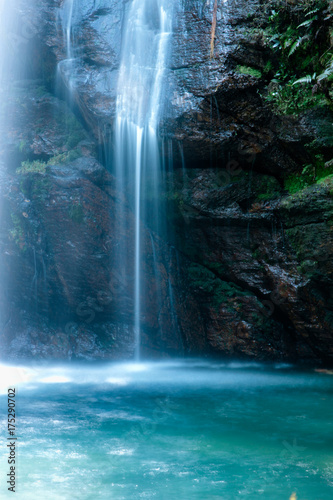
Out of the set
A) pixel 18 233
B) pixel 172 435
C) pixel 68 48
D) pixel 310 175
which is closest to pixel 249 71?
pixel 310 175

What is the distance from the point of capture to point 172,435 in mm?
5438

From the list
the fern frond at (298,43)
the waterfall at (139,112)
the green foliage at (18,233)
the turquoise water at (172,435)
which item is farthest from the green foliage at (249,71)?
the turquoise water at (172,435)

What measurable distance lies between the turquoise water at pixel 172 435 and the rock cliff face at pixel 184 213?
147cm

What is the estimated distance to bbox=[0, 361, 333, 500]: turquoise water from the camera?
4.13 meters

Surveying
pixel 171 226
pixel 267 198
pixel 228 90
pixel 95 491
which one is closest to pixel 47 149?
pixel 171 226

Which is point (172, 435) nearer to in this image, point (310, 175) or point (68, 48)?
point (310, 175)

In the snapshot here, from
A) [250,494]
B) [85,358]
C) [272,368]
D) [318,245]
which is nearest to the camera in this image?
[250,494]

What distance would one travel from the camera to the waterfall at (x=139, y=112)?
9539mm

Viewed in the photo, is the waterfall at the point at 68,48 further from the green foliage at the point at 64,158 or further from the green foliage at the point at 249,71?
the green foliage at the point at 249,71

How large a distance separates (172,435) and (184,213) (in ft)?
17.7

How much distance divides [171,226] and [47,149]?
363cm

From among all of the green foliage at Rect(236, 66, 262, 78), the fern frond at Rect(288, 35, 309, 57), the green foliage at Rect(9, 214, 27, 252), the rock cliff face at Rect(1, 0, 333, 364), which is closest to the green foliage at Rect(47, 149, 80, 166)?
the rock cliff face at Rect(1, 0, 333, 364)

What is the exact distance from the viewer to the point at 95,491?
4.01 metres

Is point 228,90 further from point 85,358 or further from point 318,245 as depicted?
point 85,358
